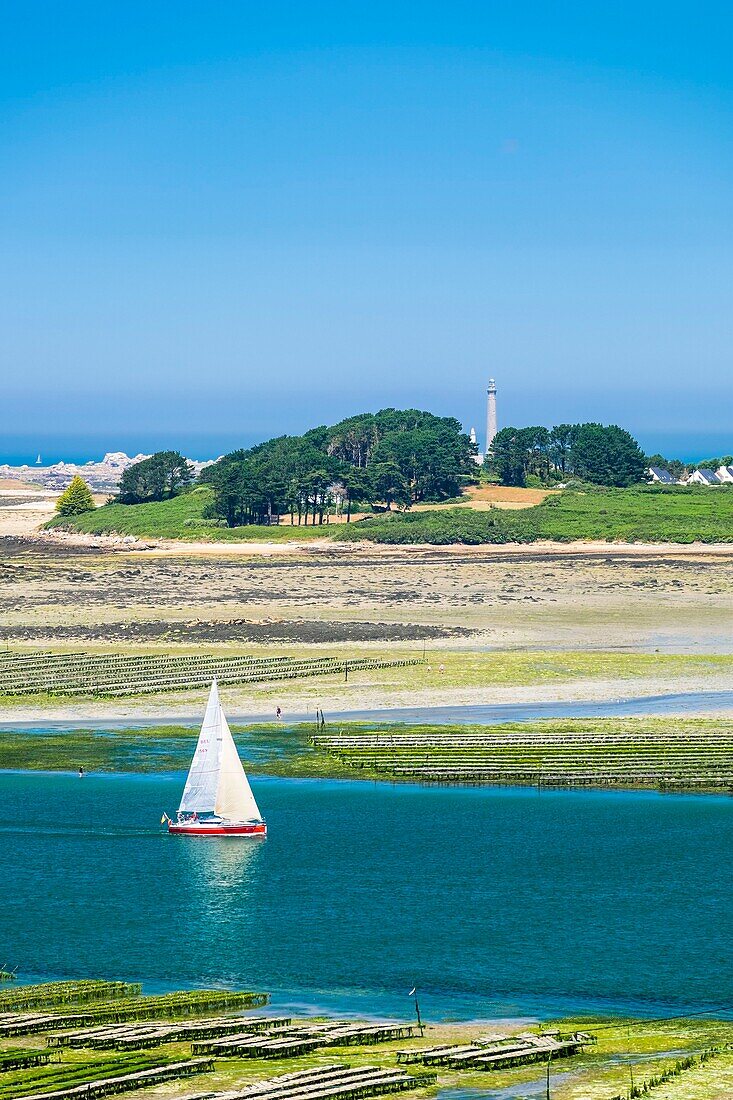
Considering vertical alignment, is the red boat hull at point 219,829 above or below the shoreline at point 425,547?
below

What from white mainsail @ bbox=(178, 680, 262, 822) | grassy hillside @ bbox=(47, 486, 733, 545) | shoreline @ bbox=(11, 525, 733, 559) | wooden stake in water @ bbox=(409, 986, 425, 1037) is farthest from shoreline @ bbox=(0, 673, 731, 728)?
grassy hillside @ bbox=(47, 486, 733, 545)

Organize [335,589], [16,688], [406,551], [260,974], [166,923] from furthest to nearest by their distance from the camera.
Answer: [406,551] → [335,589] → [16,688] → [166,923] → [260,974]

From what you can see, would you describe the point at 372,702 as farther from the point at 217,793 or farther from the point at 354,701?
the point at 217,793

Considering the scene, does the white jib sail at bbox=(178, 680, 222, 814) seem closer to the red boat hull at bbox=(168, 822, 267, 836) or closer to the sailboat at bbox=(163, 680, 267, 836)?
the sailboat at bbox=(163, 680, 267, 836)

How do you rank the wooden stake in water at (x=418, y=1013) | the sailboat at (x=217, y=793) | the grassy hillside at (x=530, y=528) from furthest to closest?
the grassy hillside at (x=530, y=528) → the sailboat at (x=217, y=793) → the wooden stake in water at (x=418, y=1013)

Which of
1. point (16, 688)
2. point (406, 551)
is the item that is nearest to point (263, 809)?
point (16, 688)

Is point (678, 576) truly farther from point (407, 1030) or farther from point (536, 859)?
point (407, 1030)

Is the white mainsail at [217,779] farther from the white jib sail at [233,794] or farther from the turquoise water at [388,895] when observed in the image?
the turquoise water at [388,895]

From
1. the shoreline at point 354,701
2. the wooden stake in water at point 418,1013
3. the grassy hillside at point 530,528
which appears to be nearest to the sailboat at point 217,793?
the wooden stake in water at point 418,1013
